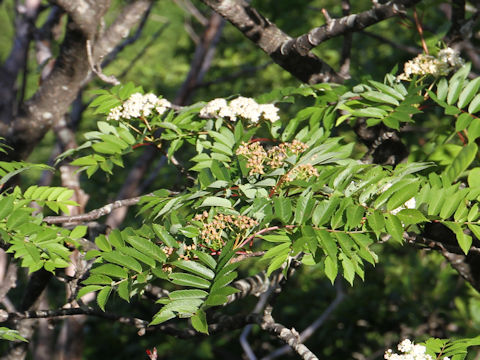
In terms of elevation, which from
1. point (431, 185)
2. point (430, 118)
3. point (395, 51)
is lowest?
point (430, 118)

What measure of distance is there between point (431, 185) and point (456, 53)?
65 centimetres

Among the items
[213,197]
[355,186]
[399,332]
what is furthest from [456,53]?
[399,332]

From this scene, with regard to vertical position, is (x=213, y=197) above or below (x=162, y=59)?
above

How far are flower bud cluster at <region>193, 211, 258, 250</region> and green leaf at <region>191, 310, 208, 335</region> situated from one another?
0.66ft

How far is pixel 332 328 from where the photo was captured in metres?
4.46

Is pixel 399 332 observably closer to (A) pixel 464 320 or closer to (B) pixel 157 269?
(A) pixel 464 320

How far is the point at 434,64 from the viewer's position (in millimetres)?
1990

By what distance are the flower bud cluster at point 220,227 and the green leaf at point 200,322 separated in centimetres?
20

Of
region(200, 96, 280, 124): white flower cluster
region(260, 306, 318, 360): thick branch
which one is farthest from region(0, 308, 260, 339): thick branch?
region(200, 96, 280, 124): white flower cluster

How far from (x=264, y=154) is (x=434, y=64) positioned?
32.1 inches

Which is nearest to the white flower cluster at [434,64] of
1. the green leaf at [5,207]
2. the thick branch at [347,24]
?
the thick branch at [347,24]

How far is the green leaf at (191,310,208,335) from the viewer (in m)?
1.24

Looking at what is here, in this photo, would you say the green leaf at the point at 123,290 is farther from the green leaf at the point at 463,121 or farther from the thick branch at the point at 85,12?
the thick branch at the point at 85,12

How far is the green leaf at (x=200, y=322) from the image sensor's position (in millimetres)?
1240
